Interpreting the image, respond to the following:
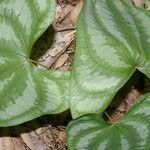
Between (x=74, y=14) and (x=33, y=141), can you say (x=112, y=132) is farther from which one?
(x=74, y=14)

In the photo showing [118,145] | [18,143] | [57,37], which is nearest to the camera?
[118,145]

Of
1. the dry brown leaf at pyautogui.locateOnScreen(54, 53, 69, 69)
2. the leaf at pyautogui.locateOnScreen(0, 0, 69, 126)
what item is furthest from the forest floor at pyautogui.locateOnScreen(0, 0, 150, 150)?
the leaf at pyautogui.locateOnScreen(0, 0, 69, 126)

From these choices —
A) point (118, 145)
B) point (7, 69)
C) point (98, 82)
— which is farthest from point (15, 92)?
point (118, 145)

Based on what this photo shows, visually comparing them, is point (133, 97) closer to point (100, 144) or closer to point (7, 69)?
point (100, 144)

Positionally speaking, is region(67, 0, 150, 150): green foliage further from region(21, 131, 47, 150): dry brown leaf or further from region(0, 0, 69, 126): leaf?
region(21, 131, 47, 150): dry brown leaf

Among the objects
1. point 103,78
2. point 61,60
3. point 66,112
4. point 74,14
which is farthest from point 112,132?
point 74,14
